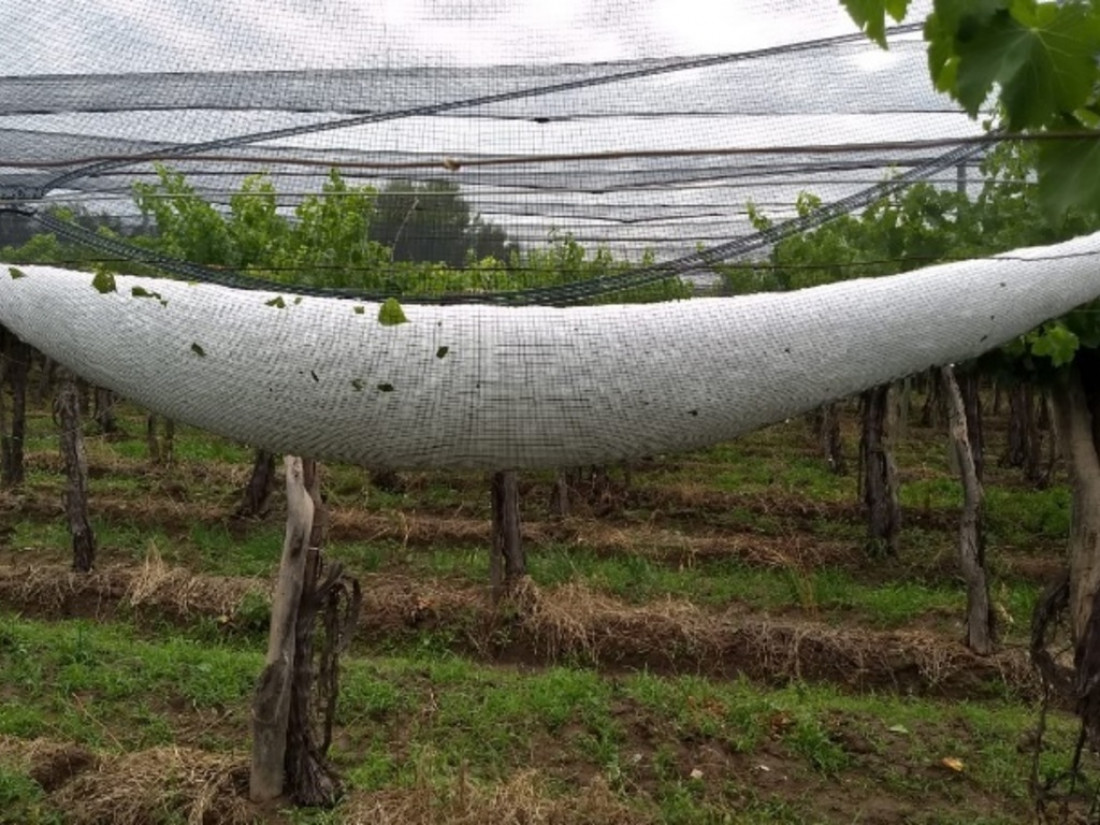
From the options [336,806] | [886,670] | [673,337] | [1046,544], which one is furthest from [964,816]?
[1046,544]

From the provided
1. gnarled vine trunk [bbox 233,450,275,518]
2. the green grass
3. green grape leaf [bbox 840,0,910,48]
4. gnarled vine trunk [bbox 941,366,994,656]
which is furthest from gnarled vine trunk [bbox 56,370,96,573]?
green grape leaf [bbox 840,0,910,48]

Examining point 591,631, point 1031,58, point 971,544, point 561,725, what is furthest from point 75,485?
point 1031,58

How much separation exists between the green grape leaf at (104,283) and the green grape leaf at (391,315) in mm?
572

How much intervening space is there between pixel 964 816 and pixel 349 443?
3.75 metres

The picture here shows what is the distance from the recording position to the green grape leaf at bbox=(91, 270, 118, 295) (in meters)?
2.21

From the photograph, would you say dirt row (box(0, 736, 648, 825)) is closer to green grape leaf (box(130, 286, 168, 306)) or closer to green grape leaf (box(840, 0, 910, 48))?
green grape leaf (box(130, 286, 168, 306))

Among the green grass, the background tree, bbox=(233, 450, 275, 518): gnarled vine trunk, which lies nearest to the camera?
the background tree

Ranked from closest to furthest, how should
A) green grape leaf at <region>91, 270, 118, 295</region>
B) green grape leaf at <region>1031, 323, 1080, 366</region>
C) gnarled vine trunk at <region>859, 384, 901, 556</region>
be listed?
green grape leaf at <region>91, 270, 118, 295</region>, green grape leaf at <region>1031, 323, 1080, 366</region>, gnarled vine trunk at <region>859, 384, 901, 556</region>

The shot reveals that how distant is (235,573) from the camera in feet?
27.4

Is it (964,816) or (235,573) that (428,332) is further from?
(235,573)

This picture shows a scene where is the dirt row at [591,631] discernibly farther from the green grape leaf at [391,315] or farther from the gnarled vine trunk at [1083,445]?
the green grape leaf at [391,315]

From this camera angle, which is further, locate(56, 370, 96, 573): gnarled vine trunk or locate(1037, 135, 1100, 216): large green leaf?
locate(56, 370, 96, 573): gnarled vine trunk

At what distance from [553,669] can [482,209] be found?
11.6 feet

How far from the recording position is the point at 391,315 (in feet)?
6.89
